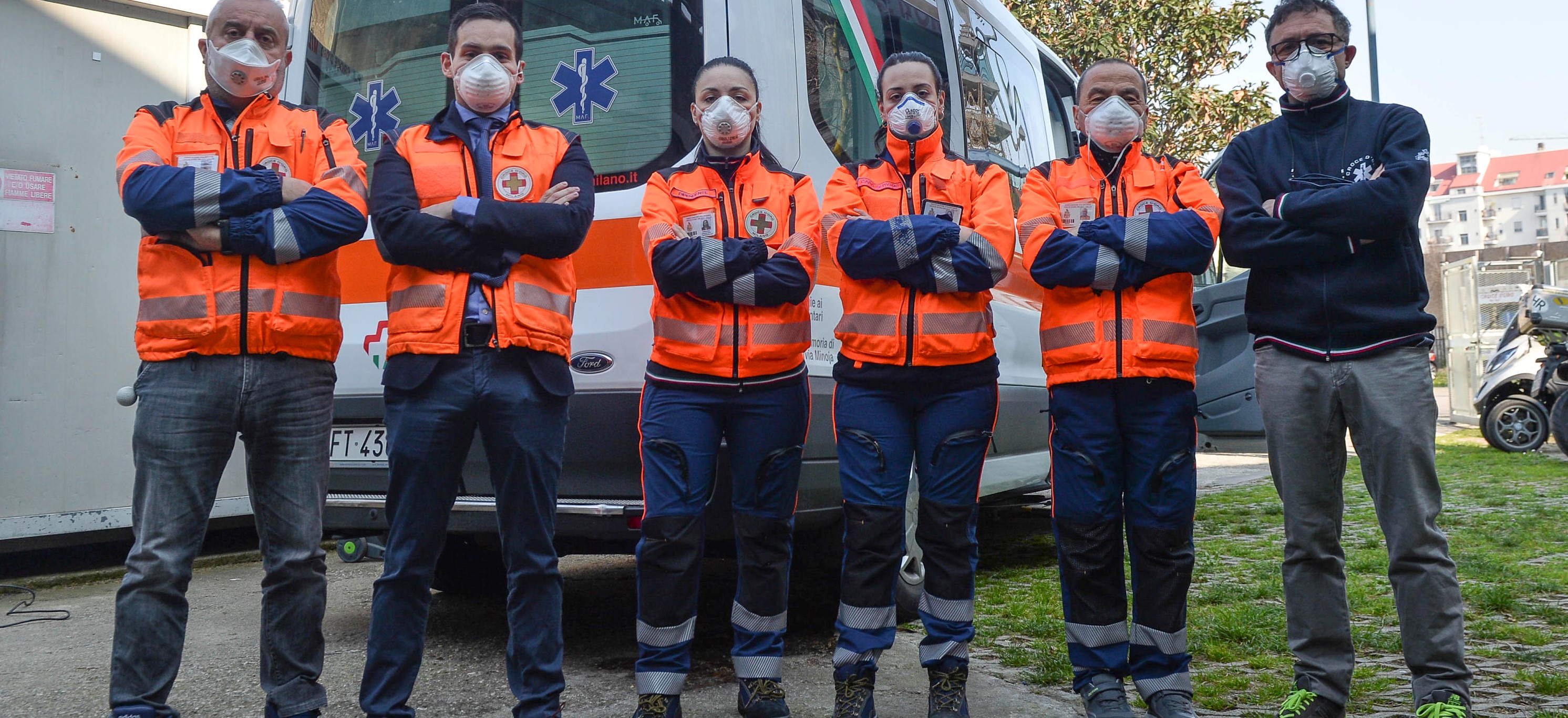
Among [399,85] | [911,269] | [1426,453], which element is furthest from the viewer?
[399,85]

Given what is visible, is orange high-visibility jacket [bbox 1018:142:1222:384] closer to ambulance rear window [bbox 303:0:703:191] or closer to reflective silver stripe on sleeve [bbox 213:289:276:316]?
ambulance rear window [bbox 303:0:703:191]

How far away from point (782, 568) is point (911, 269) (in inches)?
34.1

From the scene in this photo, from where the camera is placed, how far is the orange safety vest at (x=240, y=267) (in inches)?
106

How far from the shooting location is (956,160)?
3289 millimetres

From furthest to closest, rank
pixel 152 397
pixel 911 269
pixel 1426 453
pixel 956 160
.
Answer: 1. pixel 956 160
2. pixel 911 269
3. pixel 1426 453
4. pixel 152 397

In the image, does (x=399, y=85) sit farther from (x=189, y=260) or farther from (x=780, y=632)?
(x=780, y=632)

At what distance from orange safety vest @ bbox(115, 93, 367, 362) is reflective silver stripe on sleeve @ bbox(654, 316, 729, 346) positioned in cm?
80

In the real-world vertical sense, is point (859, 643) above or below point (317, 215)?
below

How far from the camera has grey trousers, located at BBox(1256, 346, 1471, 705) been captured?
9.43 feet

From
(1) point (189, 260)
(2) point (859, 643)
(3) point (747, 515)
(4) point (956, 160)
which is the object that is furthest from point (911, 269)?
(1) point (189, 260)

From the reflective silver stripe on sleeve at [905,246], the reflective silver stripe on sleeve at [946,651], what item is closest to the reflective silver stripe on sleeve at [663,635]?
the reflective silver stripe on sleeve at [946,651]

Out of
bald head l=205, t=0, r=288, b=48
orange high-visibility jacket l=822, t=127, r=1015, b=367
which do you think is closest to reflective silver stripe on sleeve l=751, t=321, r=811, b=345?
orange high-visibility jacket l=822, t=127, r=1015, b=367

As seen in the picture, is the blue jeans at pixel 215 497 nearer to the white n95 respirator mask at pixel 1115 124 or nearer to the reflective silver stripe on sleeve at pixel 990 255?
the reflective silver stripe on sleeve at pixel 990 255

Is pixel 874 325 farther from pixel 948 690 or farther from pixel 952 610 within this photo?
pixel 948 690
